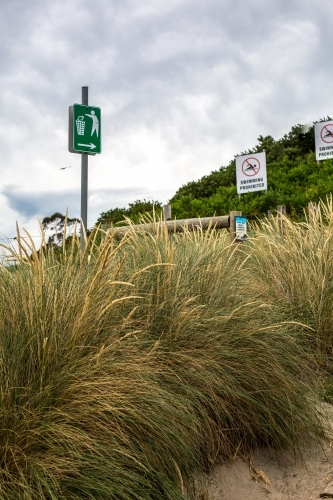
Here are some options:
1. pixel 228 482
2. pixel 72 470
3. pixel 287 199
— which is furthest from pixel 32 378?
pixel 287 199

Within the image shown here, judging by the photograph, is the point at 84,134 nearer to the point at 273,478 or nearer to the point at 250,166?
the point at 273,478

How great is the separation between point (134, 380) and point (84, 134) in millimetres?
5709

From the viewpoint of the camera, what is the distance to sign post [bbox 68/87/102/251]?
831 centimetres

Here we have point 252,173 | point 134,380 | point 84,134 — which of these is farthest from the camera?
point 252,173

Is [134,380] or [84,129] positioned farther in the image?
[84,129]

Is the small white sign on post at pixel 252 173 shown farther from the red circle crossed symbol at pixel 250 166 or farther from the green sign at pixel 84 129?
the green sign at pixel 84 129

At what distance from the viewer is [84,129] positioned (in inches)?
336

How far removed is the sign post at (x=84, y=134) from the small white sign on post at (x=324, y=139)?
11.4m

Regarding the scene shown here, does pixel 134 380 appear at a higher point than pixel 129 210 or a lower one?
lower

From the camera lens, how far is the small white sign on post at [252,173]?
17.4m

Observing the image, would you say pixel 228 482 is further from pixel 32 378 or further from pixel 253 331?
pixel 32 378

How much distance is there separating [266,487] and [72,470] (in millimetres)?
1697

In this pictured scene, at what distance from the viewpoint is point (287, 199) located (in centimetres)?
1716

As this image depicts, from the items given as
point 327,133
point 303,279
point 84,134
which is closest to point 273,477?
point 303,279
